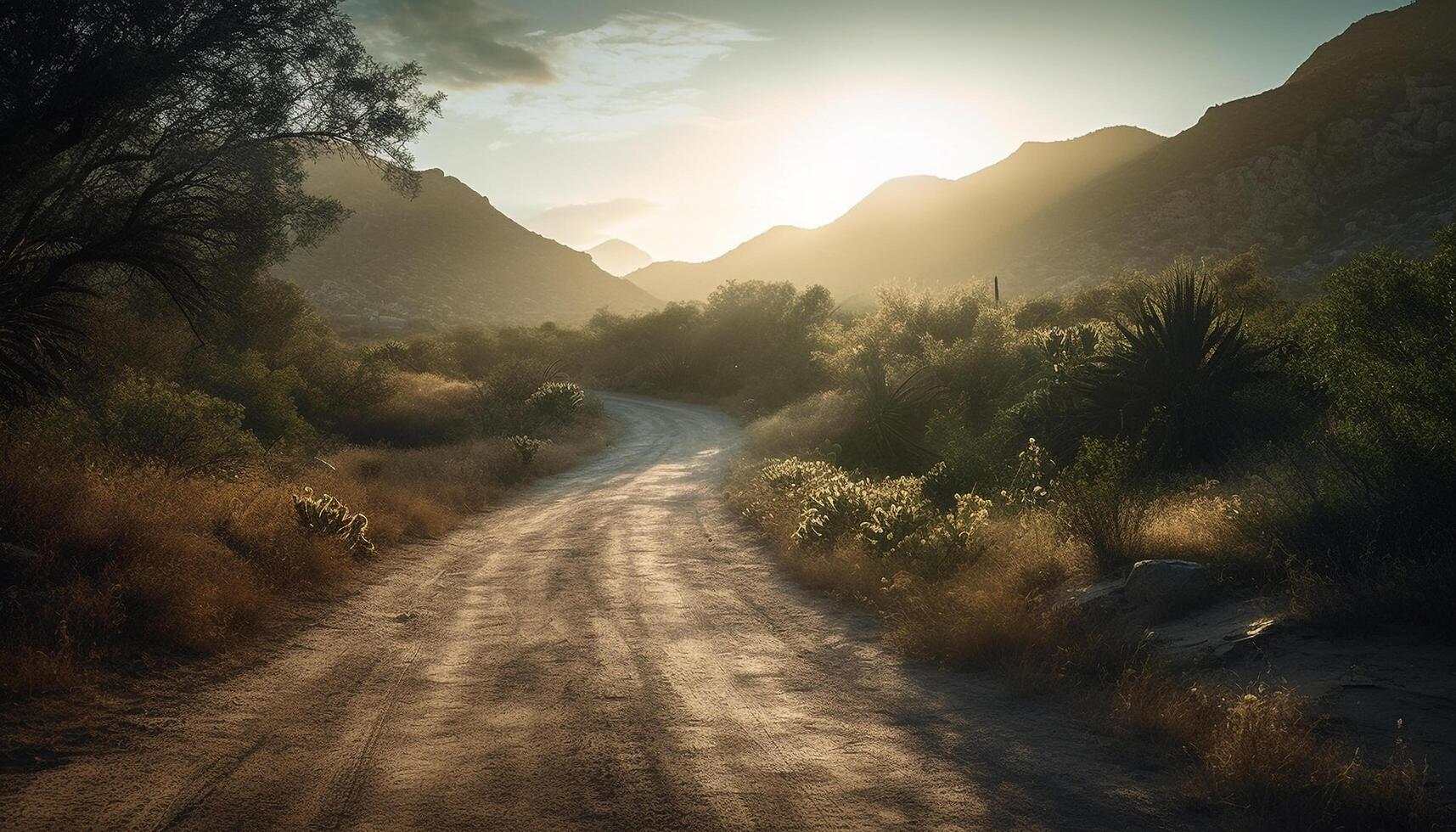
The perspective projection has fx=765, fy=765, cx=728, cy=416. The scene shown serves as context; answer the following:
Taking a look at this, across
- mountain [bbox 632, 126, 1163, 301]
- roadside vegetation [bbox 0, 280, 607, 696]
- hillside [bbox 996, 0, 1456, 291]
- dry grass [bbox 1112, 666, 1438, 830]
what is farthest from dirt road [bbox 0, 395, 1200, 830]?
mountain [bbox 632, 126, 1163, 301]

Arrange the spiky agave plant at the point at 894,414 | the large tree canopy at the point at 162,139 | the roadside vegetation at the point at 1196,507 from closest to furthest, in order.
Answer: the roadside vegetation at the point at 1196,507 < the large tree canopy at the point at 162,139 < the spiky agave plant at the point at 894,414

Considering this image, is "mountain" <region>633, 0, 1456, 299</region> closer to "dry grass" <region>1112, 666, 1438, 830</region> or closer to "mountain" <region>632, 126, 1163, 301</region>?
"mountain" <region>632, 126, 1163, 301</region>

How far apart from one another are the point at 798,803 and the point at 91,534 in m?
7.14

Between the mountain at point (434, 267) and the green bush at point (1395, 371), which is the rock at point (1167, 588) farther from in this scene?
the mountain at point (434, 267)

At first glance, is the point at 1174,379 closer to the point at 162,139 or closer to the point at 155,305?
the point at 162,139

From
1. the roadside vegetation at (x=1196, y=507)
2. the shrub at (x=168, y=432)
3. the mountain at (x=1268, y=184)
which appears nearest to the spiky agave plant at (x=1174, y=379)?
the roadside vegetation at (x=1196, y=507)

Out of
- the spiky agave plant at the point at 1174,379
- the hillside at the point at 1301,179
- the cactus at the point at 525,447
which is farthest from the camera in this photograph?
the hillside at the point at 1301,179

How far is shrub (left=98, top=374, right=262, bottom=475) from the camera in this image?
11.5 meters

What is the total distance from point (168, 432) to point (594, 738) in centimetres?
1054

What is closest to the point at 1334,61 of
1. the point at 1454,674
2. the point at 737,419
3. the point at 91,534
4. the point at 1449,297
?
the point at 737,419

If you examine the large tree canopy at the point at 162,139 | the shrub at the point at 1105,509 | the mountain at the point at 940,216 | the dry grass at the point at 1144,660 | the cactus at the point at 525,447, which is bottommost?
the dry grass at the point at 1144,660

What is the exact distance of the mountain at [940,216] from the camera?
254ft

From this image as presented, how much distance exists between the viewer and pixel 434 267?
87.3 m

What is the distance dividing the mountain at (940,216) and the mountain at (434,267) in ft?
87.7
